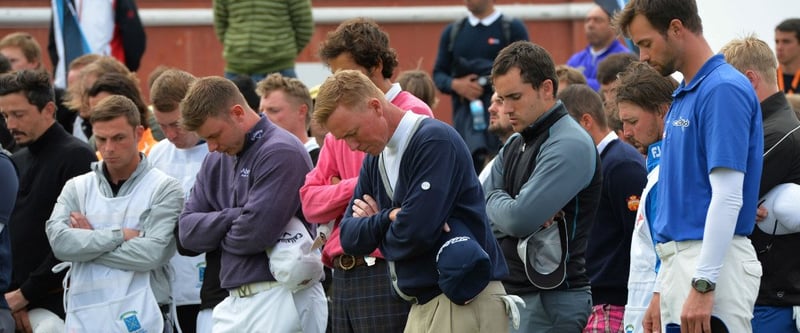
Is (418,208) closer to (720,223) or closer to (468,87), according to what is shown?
(720,223)

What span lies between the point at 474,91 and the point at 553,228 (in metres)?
5.16

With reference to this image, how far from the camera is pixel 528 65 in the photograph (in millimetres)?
6012

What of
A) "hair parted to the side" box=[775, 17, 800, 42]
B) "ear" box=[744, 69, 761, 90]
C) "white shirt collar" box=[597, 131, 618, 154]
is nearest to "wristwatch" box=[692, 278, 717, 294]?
"ear" box=[744, 69, 761, 90]

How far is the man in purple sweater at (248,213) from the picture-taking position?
637 cm

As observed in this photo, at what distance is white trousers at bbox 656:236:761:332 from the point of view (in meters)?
4.68

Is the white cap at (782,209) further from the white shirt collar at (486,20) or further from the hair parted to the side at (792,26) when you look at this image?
the white shirt collar at (486,20)

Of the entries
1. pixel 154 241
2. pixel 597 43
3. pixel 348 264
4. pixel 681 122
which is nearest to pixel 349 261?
pixel 348 264

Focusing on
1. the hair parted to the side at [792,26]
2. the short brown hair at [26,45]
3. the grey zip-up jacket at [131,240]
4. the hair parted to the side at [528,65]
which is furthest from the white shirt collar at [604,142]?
the short brown hair at [26,45]

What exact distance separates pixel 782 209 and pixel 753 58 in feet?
2.42

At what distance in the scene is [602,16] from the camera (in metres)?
11.4

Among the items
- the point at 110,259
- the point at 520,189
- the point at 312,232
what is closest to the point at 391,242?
the point at 520,189

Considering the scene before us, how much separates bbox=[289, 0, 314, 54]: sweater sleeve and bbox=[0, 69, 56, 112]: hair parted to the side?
3.50 meters

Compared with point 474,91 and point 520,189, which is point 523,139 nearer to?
point 520,189

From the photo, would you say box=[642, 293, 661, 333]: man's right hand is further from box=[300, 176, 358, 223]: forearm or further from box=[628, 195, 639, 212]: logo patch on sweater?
box=[300, 176, 358, 223]: forearm
